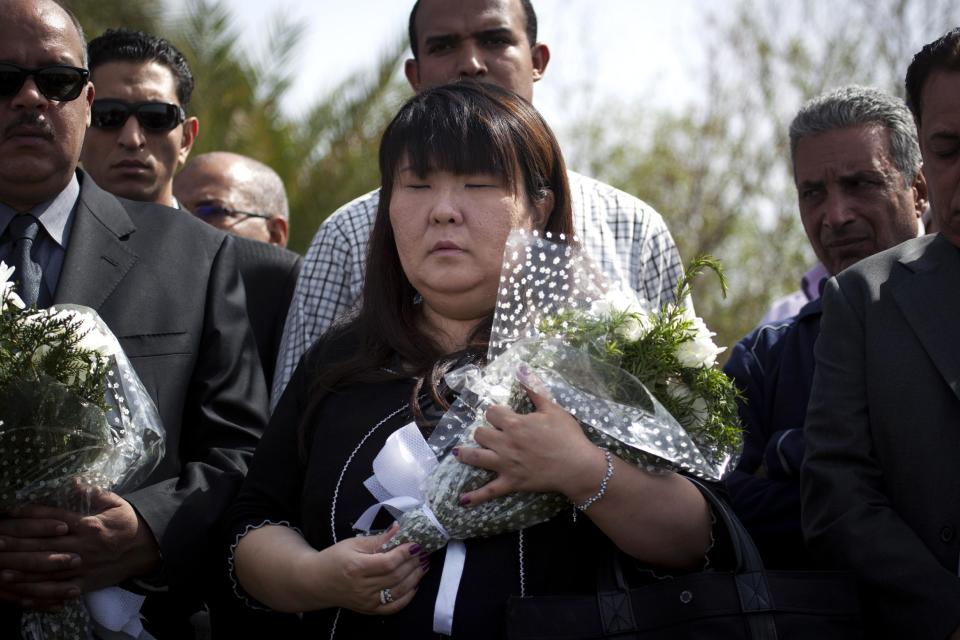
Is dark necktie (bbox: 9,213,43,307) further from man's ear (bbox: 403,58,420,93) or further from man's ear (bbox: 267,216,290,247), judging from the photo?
man's ear (bbox: 267,216,290,247)

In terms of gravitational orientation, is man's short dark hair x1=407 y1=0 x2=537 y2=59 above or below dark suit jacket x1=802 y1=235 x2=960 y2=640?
above

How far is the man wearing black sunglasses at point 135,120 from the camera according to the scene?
521 cm

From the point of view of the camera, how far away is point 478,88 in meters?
3.40

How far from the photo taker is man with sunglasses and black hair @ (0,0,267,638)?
333 cm

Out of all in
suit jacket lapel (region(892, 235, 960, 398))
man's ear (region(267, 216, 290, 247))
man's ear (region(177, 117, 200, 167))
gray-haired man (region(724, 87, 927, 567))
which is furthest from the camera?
man's ear (region(267, 216, 290, 247))

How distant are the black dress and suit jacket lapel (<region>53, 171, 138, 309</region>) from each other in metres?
0.74

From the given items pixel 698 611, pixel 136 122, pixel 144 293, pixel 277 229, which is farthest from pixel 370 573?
pixel 277 229

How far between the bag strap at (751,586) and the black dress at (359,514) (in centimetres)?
32

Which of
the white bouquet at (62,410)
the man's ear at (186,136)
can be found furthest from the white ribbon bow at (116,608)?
the man's ear at (186,136)

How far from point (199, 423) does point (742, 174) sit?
50.6 ft

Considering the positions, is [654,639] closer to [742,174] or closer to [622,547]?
[622,547]

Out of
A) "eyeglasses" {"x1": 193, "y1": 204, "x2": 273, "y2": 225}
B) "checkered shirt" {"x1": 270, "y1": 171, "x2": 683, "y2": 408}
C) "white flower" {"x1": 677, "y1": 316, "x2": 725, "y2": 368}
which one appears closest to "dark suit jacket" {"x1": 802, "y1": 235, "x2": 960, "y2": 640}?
"white flower" {"x1": 677, "y1": 316, "x2": 725, "y2": 368}

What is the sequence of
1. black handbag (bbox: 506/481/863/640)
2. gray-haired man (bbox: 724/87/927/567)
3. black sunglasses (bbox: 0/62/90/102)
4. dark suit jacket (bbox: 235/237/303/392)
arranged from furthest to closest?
dark suit jacket (bbox: 235/237/303/392), gray-haired man (bbox: 724/87/927/567), black sunglasses (bbox: 0/62/90/102), black handbag (bbox: 506/481/863/640)

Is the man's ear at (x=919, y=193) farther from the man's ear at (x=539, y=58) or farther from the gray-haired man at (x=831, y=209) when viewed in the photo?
the man's ear at (x=539, y=58)
